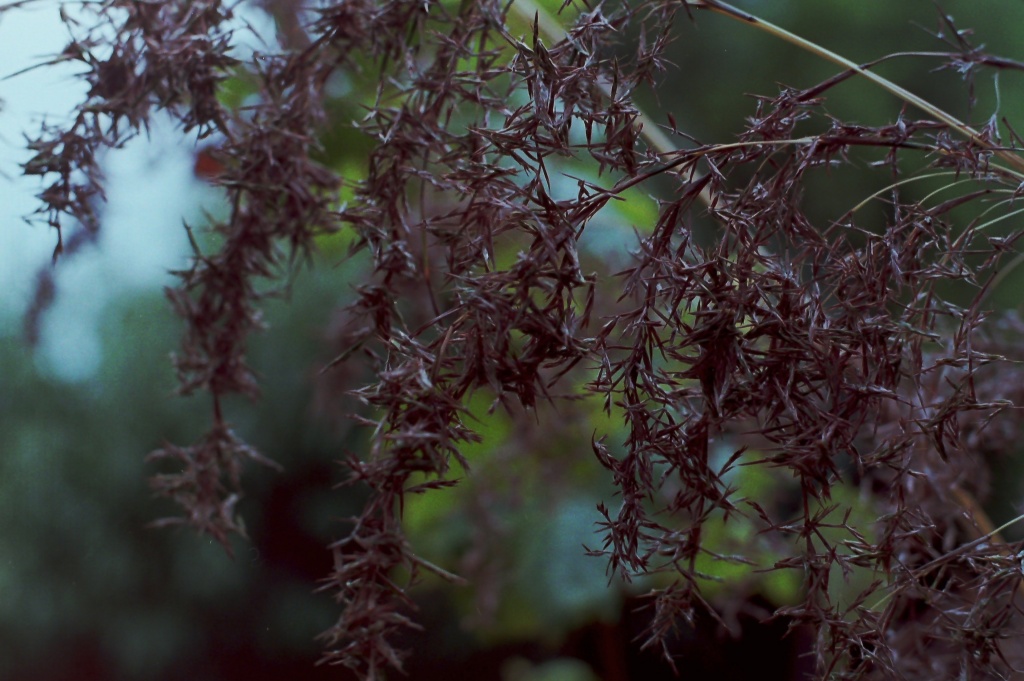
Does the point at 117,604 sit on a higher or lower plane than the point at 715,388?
higher

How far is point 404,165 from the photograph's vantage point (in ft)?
1.70

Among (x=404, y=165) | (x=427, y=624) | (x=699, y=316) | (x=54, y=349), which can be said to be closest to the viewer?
(x=699, y=316)

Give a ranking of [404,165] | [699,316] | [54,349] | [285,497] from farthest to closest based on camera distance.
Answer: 1. [285,497]
2. [54,349]
3. [404,165]
4. [699,316]

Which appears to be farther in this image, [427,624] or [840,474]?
[427,624]

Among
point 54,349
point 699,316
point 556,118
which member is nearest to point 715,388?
point 699,316

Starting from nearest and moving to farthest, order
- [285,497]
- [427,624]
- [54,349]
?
1. [54,349]
2. [285,497]
3. [427,624]

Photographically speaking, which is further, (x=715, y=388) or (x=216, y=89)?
(x=216, y=89)

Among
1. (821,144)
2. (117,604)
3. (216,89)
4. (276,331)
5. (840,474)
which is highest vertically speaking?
(276,331)

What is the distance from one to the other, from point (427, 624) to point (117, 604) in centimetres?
36

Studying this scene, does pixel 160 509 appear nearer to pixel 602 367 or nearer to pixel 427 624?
pixel 427 624

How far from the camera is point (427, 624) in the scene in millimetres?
1106

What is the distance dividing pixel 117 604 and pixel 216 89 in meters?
0.56

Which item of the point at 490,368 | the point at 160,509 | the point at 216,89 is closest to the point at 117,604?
the point at 160,509

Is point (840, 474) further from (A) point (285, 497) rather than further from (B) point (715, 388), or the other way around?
(A) point (285, 497)
